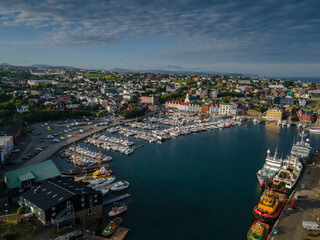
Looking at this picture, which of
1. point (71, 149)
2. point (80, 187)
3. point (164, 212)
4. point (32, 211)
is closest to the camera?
point (32, 211)

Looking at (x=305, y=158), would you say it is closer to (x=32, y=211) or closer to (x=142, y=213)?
(x=142, y=213)

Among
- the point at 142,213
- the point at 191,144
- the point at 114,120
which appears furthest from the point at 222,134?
the point at 142,213

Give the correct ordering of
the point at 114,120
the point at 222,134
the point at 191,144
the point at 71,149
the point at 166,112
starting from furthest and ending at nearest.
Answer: the point at 166,112
the point at 114,120
the point at 222,134
the point at 191,144
the point at 71,149

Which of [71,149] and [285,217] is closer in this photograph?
[285,217]

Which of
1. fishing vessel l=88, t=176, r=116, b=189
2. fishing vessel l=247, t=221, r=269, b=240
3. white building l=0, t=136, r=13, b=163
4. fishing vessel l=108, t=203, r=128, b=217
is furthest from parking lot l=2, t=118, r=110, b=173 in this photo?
fishing vessel l=247, t=221, r=269, b=240

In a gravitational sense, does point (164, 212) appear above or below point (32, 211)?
below
